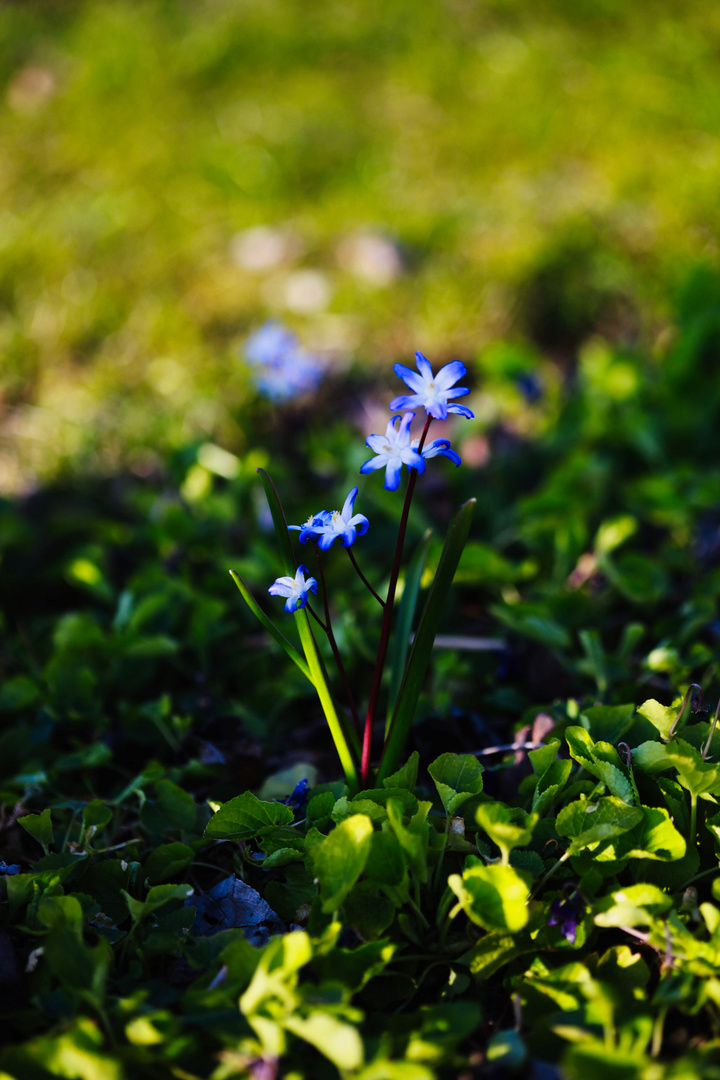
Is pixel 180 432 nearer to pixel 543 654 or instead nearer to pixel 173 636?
pixel 173 636

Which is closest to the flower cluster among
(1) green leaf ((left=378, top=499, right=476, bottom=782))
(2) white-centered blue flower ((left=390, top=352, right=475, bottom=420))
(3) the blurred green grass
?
(2) white-centered blue flower ((left=390, top=352, right=475, bottom=420))

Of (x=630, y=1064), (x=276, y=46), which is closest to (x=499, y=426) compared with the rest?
(x=630, y=1064)

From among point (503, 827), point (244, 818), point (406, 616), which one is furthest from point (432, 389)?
point (244, 818)

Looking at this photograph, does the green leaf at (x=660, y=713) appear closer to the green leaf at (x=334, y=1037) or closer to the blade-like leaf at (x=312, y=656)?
the blade-like leaf at (x=312, y=656)

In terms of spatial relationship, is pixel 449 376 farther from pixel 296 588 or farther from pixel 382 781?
pixel 382 781

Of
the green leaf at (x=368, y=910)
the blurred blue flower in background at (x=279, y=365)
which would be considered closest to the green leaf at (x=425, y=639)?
the green leaf at (x=368, y=910)
